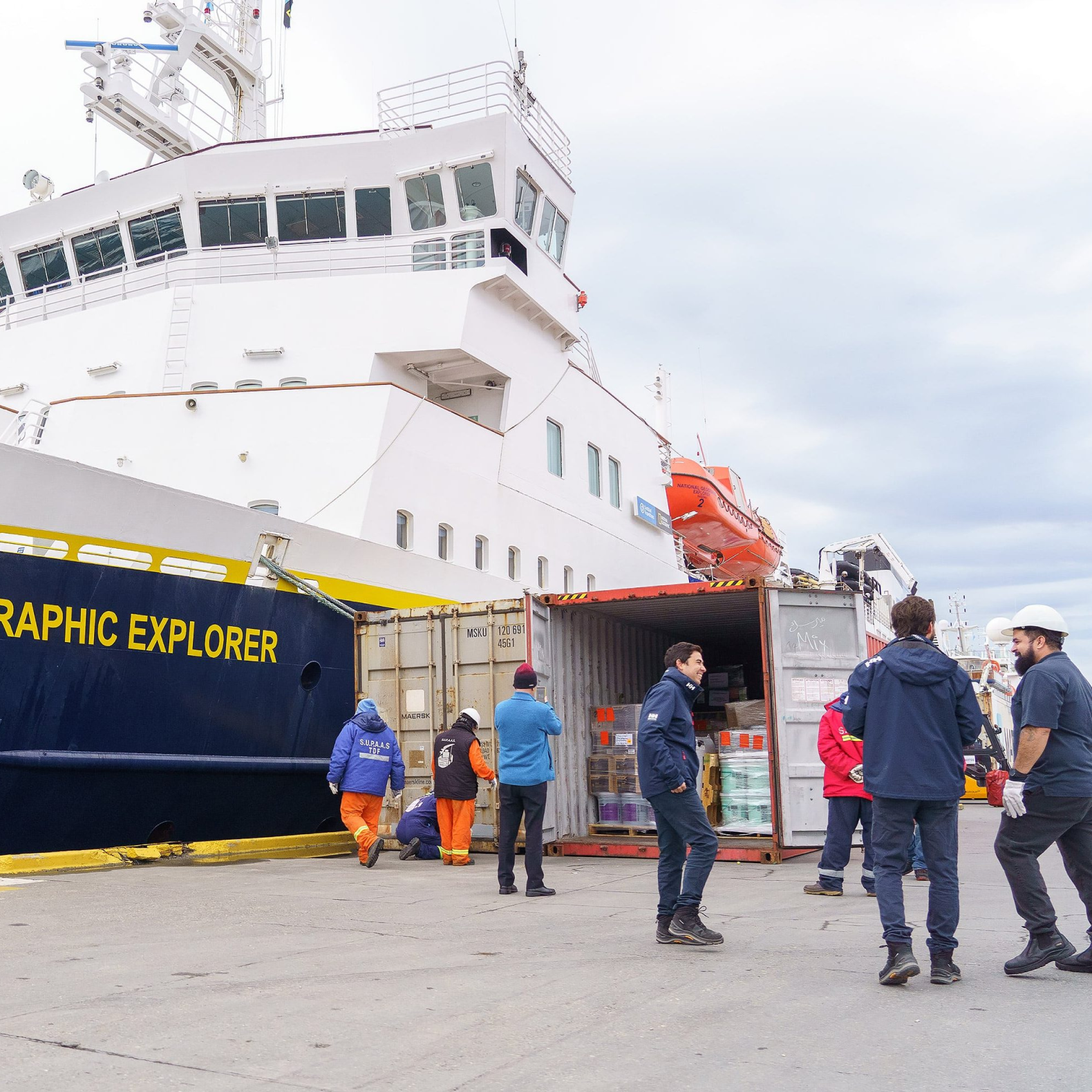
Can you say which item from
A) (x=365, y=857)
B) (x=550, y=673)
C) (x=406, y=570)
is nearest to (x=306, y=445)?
(x=406, y=570)

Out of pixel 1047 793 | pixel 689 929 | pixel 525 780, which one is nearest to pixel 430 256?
pixel 525 780

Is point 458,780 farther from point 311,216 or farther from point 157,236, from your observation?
point 157,236

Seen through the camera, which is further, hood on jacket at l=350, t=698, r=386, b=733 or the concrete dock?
hood on jacket at l=350, t=698, r=386, b=733

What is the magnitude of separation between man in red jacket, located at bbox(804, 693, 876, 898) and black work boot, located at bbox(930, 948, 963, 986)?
3006 mm

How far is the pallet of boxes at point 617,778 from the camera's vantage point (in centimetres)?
1098

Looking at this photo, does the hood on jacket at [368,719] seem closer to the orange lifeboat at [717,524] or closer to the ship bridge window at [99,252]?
the ship bridge window at [99,252]

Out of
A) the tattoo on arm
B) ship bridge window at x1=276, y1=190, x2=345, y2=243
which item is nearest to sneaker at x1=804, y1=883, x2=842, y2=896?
the tattoo on arm

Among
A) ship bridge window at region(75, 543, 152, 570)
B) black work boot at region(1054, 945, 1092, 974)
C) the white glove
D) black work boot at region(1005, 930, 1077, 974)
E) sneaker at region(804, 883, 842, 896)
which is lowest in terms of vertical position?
sneaker at region(804, 883, 842, 896)

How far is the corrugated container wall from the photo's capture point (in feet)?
35.4

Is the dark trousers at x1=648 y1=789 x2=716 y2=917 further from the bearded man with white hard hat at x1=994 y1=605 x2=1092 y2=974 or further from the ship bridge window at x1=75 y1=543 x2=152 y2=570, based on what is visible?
the ship bridge window at x1=75 y1=543 x2=152 y2=570

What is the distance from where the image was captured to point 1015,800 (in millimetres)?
4492

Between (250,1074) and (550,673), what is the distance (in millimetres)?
7699

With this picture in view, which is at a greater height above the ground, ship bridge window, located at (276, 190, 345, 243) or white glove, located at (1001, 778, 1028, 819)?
ship bridge window, located at (276, 190, 345, 243)

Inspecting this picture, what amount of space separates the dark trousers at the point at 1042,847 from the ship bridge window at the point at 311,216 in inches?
478
